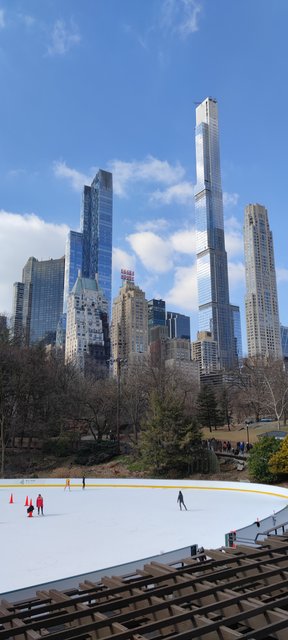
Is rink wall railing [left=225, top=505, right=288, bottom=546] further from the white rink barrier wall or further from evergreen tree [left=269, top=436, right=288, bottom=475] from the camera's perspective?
evergreen tree [left=269, top=436, right=288, bottom=475]

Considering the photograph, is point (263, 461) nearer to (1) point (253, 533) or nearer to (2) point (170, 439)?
(2) point (170, 439)

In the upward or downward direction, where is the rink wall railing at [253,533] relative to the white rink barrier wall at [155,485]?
upward

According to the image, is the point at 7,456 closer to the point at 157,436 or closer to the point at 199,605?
the point at 157,436

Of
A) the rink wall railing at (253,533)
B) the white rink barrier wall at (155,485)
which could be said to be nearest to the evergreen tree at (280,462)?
the white rink barrier wall at (155,485)

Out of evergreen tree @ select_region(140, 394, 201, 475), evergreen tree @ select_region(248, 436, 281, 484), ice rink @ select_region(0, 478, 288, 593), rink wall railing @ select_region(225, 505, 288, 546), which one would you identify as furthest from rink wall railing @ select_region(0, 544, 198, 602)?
evergreen tree @ select_region(140, 394, 201, 475)

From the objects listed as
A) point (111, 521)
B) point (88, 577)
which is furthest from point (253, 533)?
point (111, 521)

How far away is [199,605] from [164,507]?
17.0 metres

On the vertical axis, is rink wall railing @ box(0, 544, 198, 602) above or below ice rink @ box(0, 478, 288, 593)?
above

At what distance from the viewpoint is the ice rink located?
39.3 feet

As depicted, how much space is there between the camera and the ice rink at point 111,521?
472 inches

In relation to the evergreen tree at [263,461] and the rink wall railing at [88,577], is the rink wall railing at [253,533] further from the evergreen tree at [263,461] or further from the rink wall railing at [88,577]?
the evergreen tree at [263,461]

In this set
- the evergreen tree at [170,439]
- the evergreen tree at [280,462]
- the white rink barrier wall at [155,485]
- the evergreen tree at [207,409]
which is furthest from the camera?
the evergreen tree at [207,409]

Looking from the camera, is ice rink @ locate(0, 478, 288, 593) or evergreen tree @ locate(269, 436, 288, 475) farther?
evergreen tree @ locate(269, 436, 288, 475)

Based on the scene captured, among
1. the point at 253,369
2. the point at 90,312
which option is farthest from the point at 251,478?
the point at 90,312
